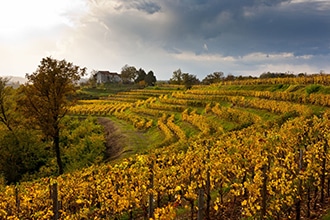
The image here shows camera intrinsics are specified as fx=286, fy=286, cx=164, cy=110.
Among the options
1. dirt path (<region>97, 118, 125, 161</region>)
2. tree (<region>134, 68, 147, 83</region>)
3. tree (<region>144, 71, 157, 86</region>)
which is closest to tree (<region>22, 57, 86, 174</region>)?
dirt path (<region>97, 118, 125, 161</region>)

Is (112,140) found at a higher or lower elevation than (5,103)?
lower

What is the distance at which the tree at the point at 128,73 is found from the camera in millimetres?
156750

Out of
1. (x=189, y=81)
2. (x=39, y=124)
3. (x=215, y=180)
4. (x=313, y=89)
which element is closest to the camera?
(x=215, y=180)

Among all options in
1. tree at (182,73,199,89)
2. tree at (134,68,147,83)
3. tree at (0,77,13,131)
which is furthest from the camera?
tree at (134,68,147,83)

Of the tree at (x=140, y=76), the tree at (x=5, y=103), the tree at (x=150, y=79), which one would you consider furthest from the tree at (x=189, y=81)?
the tree at (x=5, y=103)

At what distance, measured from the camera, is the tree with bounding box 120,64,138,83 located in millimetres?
156750

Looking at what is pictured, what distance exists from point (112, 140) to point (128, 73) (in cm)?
11749

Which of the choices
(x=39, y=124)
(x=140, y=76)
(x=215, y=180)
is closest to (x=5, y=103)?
(x=39, y=124)

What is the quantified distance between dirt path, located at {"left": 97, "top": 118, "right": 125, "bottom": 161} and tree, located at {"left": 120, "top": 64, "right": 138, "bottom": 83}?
4022 inches

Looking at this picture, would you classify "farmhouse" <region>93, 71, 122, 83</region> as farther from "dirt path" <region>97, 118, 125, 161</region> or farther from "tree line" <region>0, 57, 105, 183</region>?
"tree line" <region>0, 57, 105, 183</region>

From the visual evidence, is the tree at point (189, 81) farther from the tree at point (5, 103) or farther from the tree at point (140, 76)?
the tree at point (5, 103)

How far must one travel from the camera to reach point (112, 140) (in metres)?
42.5

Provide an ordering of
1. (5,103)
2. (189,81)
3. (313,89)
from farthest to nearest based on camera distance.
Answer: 1. (189,81)
2. (313,89)
3. (5,103)

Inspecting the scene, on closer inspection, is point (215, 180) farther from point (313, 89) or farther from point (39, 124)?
point (313, 89)
